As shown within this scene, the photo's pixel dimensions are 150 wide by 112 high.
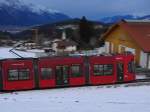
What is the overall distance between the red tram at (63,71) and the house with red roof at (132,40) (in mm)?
11333

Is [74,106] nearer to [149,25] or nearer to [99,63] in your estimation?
[99,63]

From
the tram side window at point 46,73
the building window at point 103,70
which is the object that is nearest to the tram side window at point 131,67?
the building window at point 103,70

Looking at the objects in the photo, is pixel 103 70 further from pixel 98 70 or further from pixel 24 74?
pixel 24 74

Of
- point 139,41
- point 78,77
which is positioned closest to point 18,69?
point 78,77

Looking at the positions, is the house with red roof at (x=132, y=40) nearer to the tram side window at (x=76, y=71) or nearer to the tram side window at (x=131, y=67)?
the tram side window at (x=131, y=67)

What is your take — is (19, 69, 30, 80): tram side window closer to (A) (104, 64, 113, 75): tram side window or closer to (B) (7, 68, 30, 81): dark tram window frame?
(B) (7, 68, 30, 81): dark tram window frame

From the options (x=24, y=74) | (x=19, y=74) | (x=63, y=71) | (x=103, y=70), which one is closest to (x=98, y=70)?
(x=103, y=70)

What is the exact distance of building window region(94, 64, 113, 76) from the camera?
Answer: 2919cm

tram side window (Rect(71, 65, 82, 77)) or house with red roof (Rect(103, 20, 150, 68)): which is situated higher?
house with red roof (Rect(103, 20, 150, 68))

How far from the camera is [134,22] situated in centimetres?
5012

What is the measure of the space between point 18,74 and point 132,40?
1970cm

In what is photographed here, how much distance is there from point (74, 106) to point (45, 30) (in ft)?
455


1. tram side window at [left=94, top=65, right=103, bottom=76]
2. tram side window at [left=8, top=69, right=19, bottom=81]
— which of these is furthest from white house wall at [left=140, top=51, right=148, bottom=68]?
tram side window at [left=8, top=69, right=19, bottom=81]

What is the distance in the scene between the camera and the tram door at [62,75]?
28.0m
